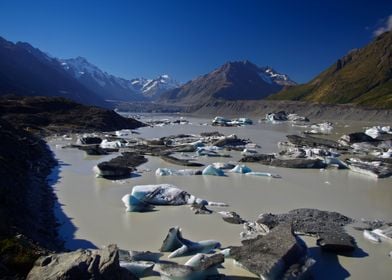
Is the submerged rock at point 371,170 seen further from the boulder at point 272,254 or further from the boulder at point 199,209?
the boulder at point 272,254

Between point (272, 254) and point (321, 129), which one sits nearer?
point (272, 254)

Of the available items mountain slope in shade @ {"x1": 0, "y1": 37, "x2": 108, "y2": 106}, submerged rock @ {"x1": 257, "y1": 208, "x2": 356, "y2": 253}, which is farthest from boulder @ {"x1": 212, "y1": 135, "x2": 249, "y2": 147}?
mountain slope in shade @ {"x1": 0, "y1": 37, "x2": 108, "y2": 106}

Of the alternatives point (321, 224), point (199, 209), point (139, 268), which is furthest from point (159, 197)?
point (139, 268)

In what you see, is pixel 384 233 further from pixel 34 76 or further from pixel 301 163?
pixel 34 76

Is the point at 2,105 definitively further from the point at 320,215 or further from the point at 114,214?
the point at 320,215

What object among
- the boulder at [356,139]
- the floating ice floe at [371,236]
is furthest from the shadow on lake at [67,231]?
the boulder at [356,139]

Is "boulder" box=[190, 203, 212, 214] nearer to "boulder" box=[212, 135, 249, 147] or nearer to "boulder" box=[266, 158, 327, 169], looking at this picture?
"boulder" box=[266, 158, 327, 169]
